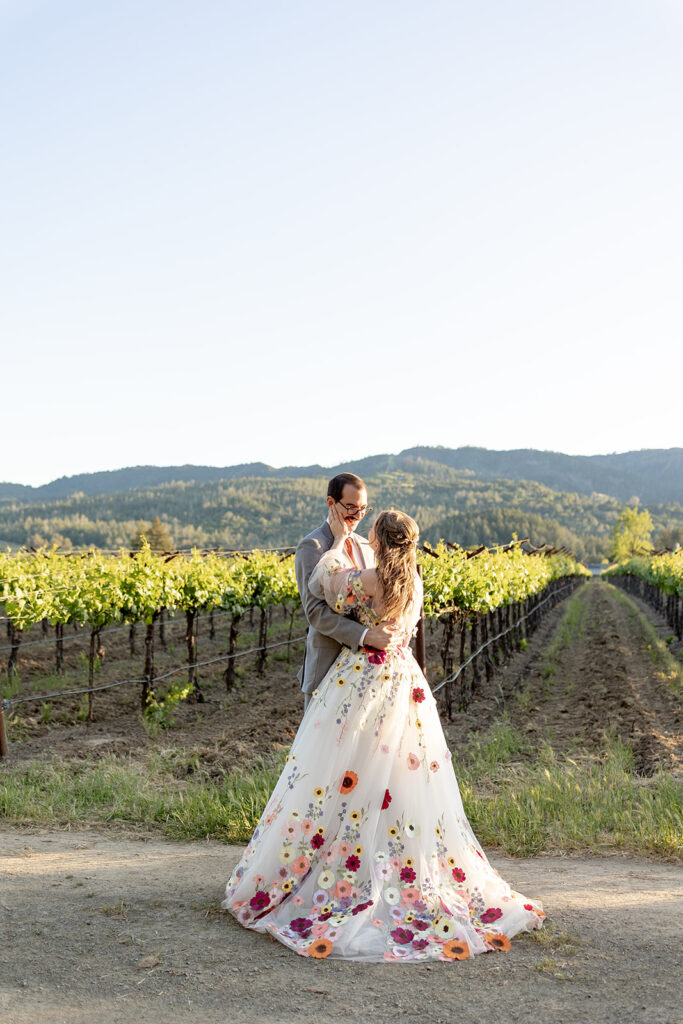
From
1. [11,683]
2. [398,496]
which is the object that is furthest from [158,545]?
[398,496]

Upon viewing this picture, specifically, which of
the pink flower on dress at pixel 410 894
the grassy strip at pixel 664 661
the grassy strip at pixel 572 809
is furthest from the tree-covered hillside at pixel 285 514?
the pink flower on dress at pixel 410 894

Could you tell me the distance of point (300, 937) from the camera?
3164 millimetres

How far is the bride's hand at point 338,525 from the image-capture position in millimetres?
3656

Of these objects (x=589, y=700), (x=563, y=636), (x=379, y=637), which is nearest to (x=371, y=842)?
(x=379, y=637)

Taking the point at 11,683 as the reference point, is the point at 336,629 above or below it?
above

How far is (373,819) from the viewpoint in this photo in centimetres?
342

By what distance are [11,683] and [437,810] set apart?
9912 mm

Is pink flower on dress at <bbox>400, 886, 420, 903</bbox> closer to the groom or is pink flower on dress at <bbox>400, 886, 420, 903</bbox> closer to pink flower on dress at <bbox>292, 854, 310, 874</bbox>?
pink flower on dress at <bbox>292, 854, 310, 874</bbox>

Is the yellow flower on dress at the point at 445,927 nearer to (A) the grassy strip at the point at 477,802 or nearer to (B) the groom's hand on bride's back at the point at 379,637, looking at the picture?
(B) the groom's hand on bride's back at the point at 379,637

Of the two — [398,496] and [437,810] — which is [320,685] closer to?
[437,810]

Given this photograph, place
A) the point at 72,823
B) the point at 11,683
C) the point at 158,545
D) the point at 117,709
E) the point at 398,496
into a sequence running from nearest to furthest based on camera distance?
the point at 72,823 < the point at 117,709 < the point at 11,683 < the point at 158,545 < the point at 398,496

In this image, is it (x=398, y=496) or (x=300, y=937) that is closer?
(x=300, y=937)

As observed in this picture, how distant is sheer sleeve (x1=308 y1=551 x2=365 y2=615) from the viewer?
347cm

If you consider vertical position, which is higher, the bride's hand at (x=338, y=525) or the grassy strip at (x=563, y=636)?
the bride's hand at (x=338, y=525)
